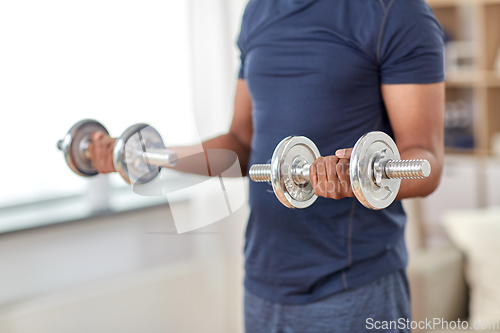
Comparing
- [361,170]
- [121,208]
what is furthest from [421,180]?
[121,208]

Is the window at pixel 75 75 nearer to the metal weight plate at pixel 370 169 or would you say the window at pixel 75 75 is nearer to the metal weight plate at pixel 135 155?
the metal weight plate at pixel 135 155

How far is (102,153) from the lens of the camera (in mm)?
829

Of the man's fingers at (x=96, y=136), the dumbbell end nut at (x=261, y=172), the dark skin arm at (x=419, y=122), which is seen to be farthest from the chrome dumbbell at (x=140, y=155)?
the dark skin arm at (x=419, y=122)

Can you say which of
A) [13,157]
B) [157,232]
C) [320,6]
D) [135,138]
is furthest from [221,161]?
[157,232]

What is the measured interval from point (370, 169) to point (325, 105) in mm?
248

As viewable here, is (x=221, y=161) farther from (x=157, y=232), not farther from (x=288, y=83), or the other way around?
(x=157, y=232)

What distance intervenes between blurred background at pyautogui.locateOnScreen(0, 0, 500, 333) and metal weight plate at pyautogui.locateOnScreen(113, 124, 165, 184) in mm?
428

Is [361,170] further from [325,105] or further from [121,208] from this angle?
[121,208]

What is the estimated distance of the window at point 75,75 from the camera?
1386 millimetres

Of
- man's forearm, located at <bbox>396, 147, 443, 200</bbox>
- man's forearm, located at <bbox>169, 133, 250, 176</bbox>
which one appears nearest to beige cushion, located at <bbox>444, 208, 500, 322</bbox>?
man's forearm, located at <bbox>396, 147, 443, 200</bbox>

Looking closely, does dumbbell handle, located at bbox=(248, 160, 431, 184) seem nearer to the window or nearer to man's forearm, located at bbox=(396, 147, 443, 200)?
man's forearm, located at bbox=(396, 147, 443, 200)

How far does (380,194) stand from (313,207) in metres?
0.27

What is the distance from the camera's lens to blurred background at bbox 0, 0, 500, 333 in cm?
138

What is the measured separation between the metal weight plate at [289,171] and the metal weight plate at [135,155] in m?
0.27
